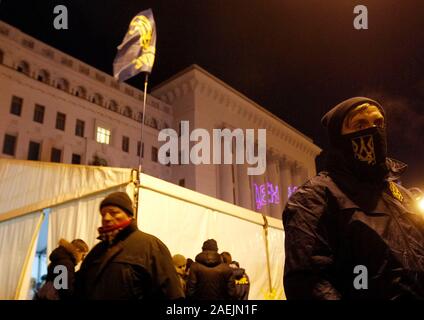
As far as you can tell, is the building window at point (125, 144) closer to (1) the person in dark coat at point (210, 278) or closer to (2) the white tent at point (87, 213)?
(2) the white tent at point (87, 213)

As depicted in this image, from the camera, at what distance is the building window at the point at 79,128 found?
28.7m

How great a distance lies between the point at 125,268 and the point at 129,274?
0.05 m

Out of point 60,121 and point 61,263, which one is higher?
point 60,121

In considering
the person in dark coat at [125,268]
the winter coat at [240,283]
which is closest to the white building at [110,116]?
the winter coat at [240,283]

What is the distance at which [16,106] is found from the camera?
25.0 metres

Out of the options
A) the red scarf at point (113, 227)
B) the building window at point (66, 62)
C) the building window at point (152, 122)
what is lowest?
the red scarf at point (113, 227)

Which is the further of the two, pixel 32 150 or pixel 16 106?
pixel 32 150

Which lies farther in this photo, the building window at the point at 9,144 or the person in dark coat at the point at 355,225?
the building window at the point at 9,144

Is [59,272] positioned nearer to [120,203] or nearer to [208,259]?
[120,203]

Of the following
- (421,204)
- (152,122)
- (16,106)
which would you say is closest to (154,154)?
(152,122)

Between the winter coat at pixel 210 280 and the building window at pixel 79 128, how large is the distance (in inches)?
989

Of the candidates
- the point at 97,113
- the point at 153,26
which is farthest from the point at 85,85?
the point at 153,26

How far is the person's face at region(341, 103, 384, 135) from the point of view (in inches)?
73.2

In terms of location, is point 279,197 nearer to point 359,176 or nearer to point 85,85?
point 85,85
